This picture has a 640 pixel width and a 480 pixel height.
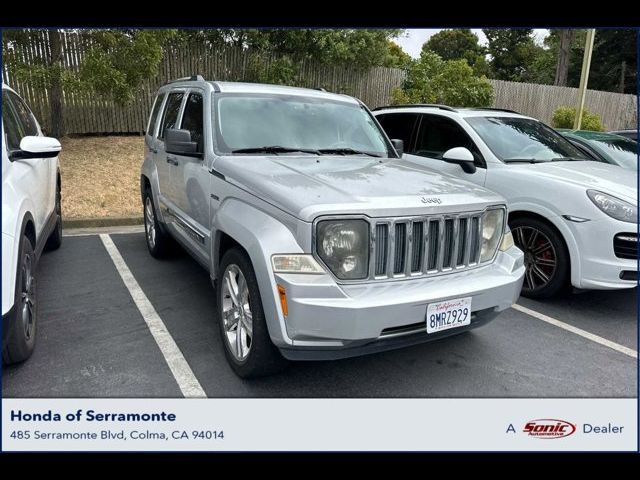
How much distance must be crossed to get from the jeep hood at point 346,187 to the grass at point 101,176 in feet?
15.5

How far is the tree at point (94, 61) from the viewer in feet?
28.0

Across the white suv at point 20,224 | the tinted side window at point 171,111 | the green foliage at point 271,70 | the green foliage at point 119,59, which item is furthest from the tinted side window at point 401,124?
the green foliage at point 271,70

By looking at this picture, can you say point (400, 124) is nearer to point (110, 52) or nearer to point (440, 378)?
point (440, 378)

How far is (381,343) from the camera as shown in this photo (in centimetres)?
270

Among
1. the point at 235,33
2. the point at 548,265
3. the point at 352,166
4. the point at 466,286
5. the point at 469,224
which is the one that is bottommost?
the point at 548,265

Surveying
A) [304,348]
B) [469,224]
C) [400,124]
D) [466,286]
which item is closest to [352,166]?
[469,224]

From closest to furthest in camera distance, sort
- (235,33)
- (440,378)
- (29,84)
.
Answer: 1. (440,378)
2. (29,84)
3. (235,33)

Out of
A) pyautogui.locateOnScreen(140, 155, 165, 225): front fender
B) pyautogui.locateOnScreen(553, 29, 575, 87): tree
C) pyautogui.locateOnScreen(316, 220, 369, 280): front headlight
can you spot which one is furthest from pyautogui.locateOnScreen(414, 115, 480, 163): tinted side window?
pyautogui.locateOnScreen(553, 29, 575, 87): tree

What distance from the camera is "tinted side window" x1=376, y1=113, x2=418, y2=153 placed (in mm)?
6152

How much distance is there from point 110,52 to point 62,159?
85.7 inches

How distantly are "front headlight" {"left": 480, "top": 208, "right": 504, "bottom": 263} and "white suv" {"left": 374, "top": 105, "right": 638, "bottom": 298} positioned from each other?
139cm

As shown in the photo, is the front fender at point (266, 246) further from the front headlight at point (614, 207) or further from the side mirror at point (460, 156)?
the front headlight at point (614, 207)

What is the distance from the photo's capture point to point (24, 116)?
4.76 meters

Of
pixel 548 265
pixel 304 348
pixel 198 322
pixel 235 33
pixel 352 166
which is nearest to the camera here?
pixel 304 348
